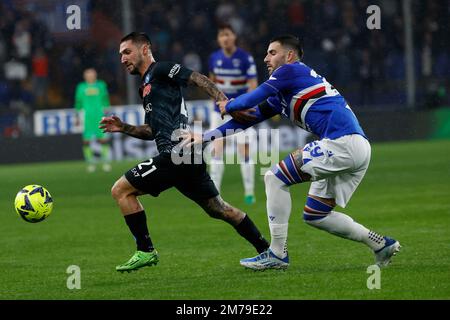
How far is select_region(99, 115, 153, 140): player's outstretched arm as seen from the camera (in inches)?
333

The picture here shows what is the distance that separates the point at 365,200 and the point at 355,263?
5613 mm

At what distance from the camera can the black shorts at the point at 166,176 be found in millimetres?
8617

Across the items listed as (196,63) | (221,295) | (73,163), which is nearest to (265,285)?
(221,295)

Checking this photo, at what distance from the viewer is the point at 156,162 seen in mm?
8672

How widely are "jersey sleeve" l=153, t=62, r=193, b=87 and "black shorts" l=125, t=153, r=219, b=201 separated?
2.21 ft

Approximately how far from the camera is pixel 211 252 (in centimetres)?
995

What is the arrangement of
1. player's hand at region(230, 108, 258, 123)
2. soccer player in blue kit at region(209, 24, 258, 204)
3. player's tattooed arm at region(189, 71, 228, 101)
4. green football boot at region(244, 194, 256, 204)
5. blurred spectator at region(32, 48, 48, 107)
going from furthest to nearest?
1. blurred spectator at region(32, 48, 48, 107)
2. soccer player in blue kit at region(209, 24, 258, 204)
3. green football boot at region(244, 194, 256, 204)
4. player's tattooed arm at region(189, 71, 228, 101)
5. player's hand at region(230, 108, 258, 123)

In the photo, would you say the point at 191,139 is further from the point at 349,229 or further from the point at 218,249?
the point at 218,249

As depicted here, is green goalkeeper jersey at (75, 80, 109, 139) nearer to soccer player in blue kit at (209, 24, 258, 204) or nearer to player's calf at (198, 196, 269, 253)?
soccer player in blue kit at (209, 24, 258, 204)

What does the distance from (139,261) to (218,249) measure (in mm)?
1716

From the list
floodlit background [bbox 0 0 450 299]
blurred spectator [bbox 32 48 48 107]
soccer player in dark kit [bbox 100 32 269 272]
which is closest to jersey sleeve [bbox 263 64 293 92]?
soccer player in dark kit [bbox 100 32 269 272]

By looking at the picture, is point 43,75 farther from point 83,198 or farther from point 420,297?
point 420,297

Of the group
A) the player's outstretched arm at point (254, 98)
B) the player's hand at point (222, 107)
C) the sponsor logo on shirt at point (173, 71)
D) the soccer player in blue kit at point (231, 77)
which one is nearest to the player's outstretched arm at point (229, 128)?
the player's hand at point (222, 107)

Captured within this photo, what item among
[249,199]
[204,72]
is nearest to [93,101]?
[204,72]
